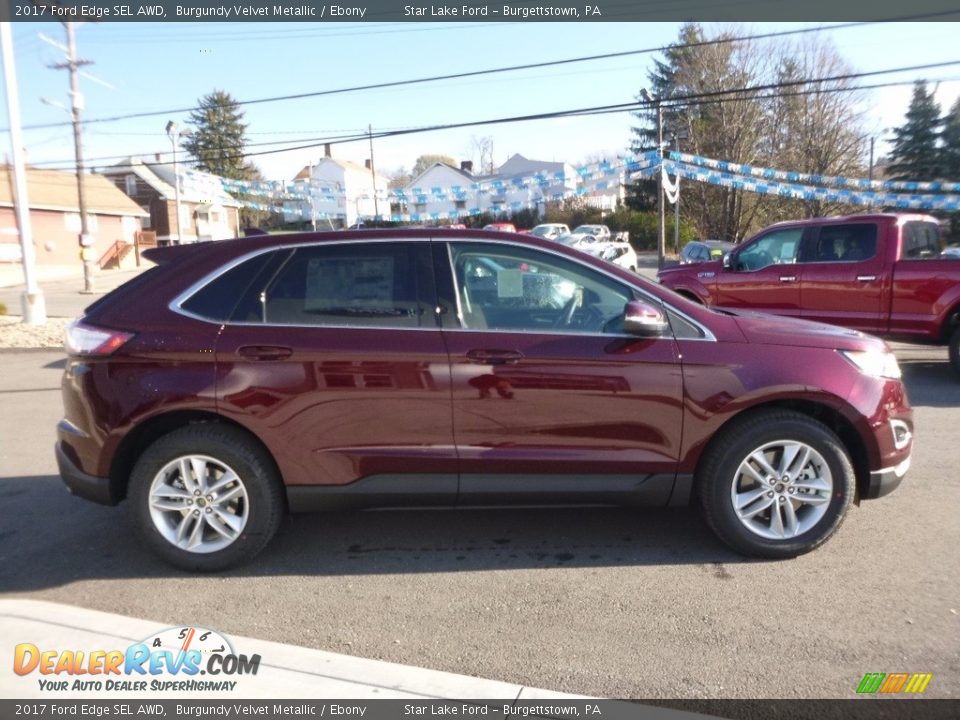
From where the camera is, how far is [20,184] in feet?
47.9

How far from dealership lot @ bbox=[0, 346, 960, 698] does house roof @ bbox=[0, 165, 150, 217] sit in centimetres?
3597

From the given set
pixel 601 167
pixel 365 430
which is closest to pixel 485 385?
pixel 365 430

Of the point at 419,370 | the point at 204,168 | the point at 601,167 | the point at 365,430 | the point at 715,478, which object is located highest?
the point at 204,168

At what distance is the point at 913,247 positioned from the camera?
882 cm

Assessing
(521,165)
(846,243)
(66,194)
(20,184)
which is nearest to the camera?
(846,243)

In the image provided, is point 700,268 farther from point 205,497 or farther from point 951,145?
point 951,145

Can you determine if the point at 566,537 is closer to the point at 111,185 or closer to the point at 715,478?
the point at 715,478

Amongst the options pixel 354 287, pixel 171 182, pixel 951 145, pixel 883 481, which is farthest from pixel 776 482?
pixel 171 182

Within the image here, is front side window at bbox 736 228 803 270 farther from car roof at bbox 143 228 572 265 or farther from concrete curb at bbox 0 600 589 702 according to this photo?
concrete curb at bbox 0 600 589 702

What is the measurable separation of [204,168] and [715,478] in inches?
2149

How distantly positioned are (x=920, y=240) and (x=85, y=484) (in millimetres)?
9128

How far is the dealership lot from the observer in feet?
10.1

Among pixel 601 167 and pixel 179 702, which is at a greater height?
pixel 601 167

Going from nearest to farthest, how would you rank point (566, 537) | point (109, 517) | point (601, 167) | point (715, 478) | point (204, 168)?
point (715, 478) < point (566, 537) < point (109, 517) < point (601, 167) < point (204, 168)
